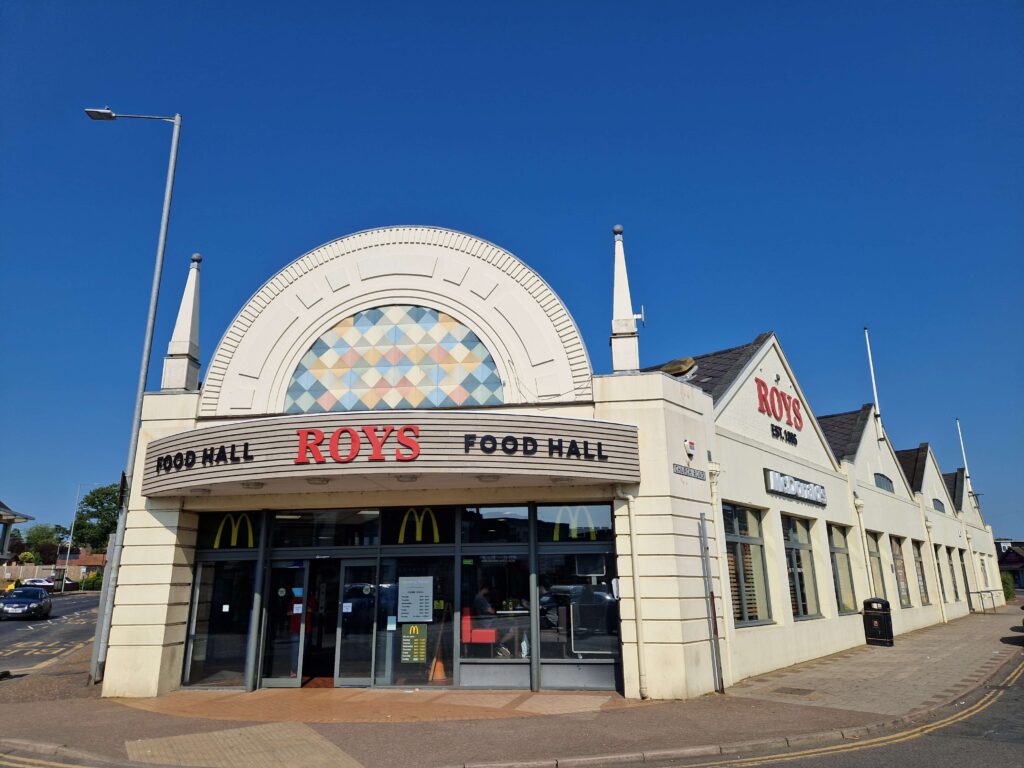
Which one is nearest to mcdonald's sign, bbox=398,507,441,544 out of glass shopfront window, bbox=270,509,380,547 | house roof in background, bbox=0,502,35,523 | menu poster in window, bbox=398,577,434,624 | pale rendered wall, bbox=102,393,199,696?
glass shopfront window, bbox=270,509,380,547

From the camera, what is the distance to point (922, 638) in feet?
71.5

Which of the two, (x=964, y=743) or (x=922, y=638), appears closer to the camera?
(x=964, y=743)

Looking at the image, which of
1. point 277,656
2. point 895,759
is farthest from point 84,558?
point 895,759

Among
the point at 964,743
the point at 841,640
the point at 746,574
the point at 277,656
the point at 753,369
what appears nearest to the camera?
the point at 964,743

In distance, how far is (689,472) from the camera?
13.1 meters

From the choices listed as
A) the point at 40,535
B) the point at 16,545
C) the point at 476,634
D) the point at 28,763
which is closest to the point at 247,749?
the point at 28,763

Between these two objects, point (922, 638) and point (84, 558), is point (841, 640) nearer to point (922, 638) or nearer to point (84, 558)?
point (922, 638)

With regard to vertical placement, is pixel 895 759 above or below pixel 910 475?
below

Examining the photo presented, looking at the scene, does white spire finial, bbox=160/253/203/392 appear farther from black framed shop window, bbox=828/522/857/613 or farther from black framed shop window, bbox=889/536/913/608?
black framed shop window, bbox=889/536/913/608

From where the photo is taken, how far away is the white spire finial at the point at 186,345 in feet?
46.4

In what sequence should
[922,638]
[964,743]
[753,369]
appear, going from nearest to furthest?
[964,743] < [753,369] < [922,638]

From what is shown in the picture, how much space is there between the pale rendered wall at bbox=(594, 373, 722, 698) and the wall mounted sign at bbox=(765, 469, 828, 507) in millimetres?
3473

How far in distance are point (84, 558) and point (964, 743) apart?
334 feet

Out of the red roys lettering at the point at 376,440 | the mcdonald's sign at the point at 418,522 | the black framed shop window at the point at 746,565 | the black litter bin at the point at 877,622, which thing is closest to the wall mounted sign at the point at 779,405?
the black framed shop window at the point at 746,565
